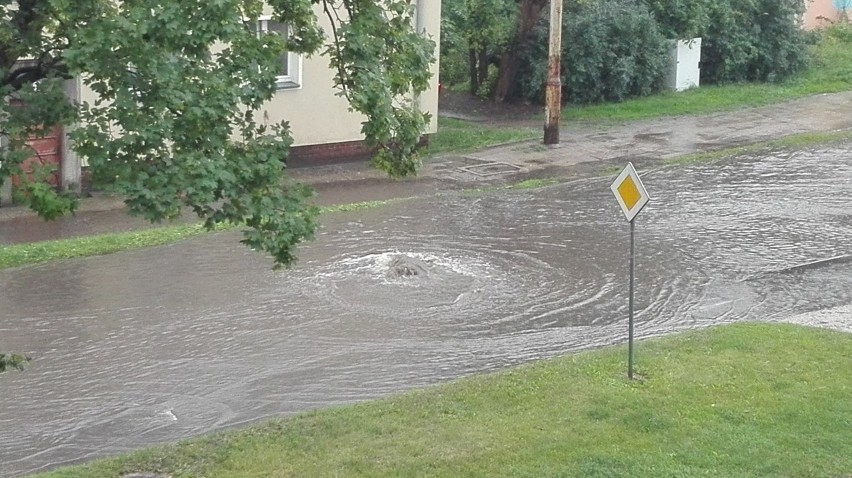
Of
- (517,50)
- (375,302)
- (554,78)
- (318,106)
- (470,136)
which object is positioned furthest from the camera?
(517,50)

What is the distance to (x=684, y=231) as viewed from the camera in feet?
52.1

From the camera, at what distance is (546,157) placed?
20562mm

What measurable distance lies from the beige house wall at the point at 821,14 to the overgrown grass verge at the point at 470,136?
12.5m

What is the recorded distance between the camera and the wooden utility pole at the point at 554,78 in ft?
65.7

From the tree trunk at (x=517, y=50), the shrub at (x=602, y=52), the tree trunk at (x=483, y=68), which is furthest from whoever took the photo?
the tree trunk at (x=483, y=68)

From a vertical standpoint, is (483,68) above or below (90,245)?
above

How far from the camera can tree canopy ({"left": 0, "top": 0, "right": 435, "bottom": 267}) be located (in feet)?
21.2

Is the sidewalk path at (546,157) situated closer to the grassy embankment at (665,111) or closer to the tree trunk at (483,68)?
the grassy embankment at (665,111)

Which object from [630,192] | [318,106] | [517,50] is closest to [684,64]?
[517,50]

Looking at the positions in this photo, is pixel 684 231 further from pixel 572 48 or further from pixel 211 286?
pixel 572 48

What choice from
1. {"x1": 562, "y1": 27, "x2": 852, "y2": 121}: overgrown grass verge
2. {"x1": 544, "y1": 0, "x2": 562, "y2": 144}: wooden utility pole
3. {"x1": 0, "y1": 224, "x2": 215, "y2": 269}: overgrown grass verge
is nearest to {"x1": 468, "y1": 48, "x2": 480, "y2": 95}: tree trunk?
{"x1": 562, "y1": 27, "x2": 852, "y2": 121}: overgrown grass verge

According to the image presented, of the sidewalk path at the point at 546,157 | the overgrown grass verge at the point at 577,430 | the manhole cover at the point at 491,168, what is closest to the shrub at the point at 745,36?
the sidewalk path at the point at 546,157

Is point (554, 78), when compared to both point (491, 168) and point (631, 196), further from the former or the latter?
point (631, 196)

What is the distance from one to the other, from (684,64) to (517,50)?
3.85 meters
